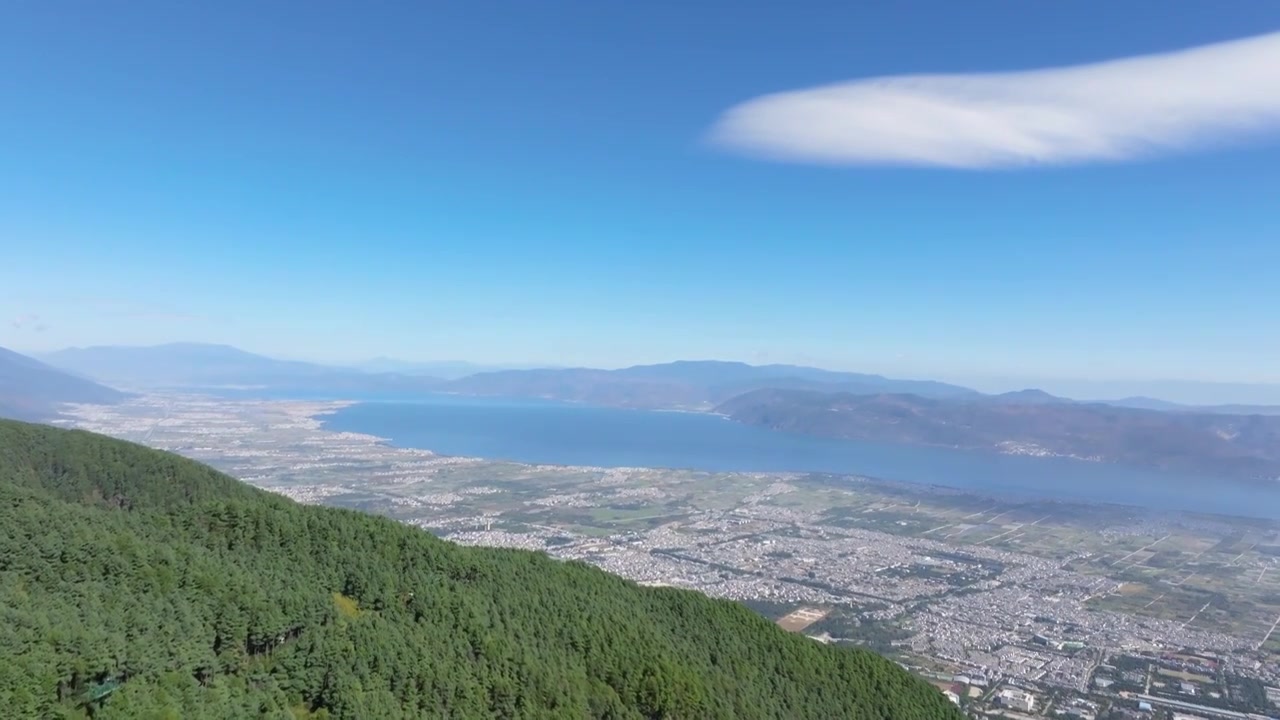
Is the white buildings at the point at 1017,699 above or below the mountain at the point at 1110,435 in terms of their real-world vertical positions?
below

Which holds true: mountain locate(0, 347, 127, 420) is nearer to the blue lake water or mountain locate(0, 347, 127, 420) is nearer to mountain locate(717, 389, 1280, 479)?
the blue lake water

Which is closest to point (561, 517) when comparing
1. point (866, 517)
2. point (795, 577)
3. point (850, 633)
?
point (795, 577)

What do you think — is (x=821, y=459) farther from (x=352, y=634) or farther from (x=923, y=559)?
(x=352, y=634)

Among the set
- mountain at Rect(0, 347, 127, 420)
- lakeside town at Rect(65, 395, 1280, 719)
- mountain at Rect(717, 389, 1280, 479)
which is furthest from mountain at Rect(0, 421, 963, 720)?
mountain at Rect(717, 389, 1280, 479)

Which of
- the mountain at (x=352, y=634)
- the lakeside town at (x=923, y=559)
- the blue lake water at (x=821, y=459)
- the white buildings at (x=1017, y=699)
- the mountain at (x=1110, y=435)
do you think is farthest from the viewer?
the mountain at (x=1110, y=435)

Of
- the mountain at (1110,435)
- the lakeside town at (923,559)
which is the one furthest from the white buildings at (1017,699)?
the mountain at (1110,435)

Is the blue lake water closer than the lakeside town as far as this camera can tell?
No

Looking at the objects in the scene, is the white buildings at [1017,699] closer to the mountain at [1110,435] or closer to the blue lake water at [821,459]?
the blue lake water at [821,459]
